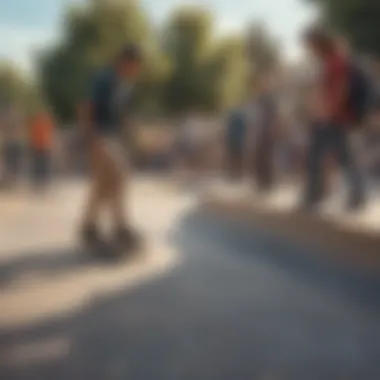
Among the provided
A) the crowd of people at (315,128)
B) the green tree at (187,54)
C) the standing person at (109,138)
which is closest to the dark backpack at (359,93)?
the crowd of people at (315,128)

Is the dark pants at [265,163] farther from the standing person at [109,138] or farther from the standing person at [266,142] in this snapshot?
the standing person at [109,138]

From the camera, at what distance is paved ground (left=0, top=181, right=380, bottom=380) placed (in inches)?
51.2

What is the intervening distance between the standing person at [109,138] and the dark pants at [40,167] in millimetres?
90

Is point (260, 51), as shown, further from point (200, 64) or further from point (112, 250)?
point (112, 250)

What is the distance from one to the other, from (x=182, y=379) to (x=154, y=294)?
15.3 inches

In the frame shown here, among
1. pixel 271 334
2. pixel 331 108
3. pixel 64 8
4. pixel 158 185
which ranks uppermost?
pixel 64 8

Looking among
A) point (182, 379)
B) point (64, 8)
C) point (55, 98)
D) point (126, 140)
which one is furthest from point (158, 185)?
point (182, 379)

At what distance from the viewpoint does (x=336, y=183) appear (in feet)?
6.64

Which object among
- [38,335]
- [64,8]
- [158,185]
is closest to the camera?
[38,335]

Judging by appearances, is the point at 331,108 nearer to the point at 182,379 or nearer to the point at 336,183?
the point at 336,183

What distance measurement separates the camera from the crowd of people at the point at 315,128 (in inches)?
68.2

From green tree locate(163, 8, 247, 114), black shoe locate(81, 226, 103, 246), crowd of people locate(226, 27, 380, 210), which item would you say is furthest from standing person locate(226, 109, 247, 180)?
black shoe locate(81, 226, 103, 246)

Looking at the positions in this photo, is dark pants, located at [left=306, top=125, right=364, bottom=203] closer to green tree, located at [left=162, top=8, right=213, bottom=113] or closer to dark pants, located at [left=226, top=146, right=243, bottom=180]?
dark pants, located at [left=226, top=146, right=243, bottom=180]

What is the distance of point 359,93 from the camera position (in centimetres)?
183
